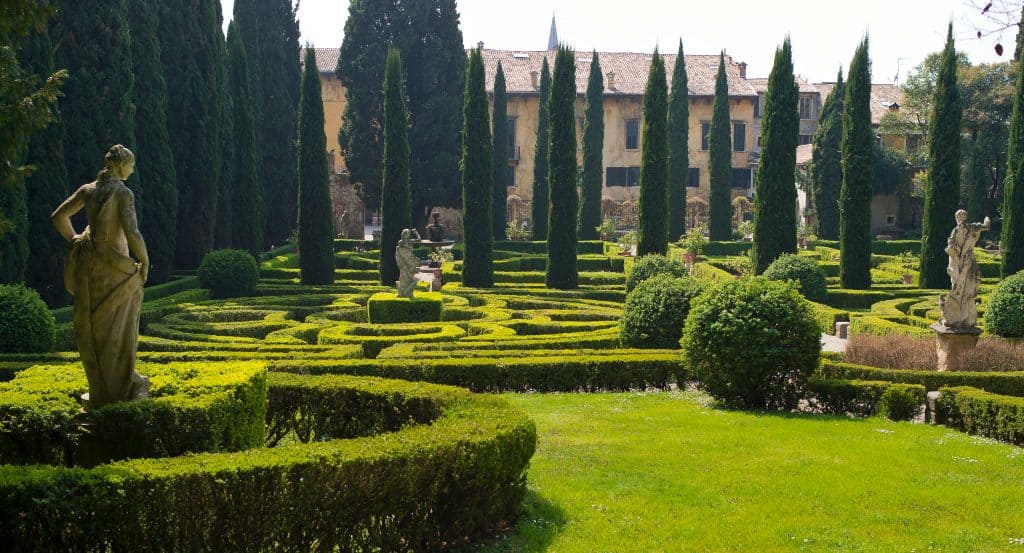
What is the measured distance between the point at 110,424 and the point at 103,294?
882mm

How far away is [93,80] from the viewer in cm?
2225

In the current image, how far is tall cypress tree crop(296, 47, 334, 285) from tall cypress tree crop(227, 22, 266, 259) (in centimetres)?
416

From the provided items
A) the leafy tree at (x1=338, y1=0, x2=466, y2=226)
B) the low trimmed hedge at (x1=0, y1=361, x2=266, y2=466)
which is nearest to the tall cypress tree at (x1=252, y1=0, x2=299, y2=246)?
the leafy tree at (x1=338, y1=0, x2=466, y2=226)

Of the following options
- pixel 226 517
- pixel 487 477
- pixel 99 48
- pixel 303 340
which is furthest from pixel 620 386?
pixel 99 48

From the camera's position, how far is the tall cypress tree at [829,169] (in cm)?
4394

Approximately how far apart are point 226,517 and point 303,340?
11.6 meters

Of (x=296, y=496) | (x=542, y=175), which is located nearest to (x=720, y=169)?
(x=542, y=175)

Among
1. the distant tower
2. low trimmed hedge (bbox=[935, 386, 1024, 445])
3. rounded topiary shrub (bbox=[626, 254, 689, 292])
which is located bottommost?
low trimmed hedge (bbox=[935, 386, 1024, 445])

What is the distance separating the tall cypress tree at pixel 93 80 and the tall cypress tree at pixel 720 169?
83.7ft

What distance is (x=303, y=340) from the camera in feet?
57.4

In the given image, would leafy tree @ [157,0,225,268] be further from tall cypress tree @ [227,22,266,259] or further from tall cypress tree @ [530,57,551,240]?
tall cypress tree @ [530,57,551,240]

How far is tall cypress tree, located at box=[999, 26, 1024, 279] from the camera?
26.9 meters

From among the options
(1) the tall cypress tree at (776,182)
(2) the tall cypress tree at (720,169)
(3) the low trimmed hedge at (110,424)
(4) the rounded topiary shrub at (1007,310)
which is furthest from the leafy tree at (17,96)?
(2) the tall cypress tree at (720,169)

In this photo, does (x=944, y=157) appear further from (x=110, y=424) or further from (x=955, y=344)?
(x=110, y=424)
